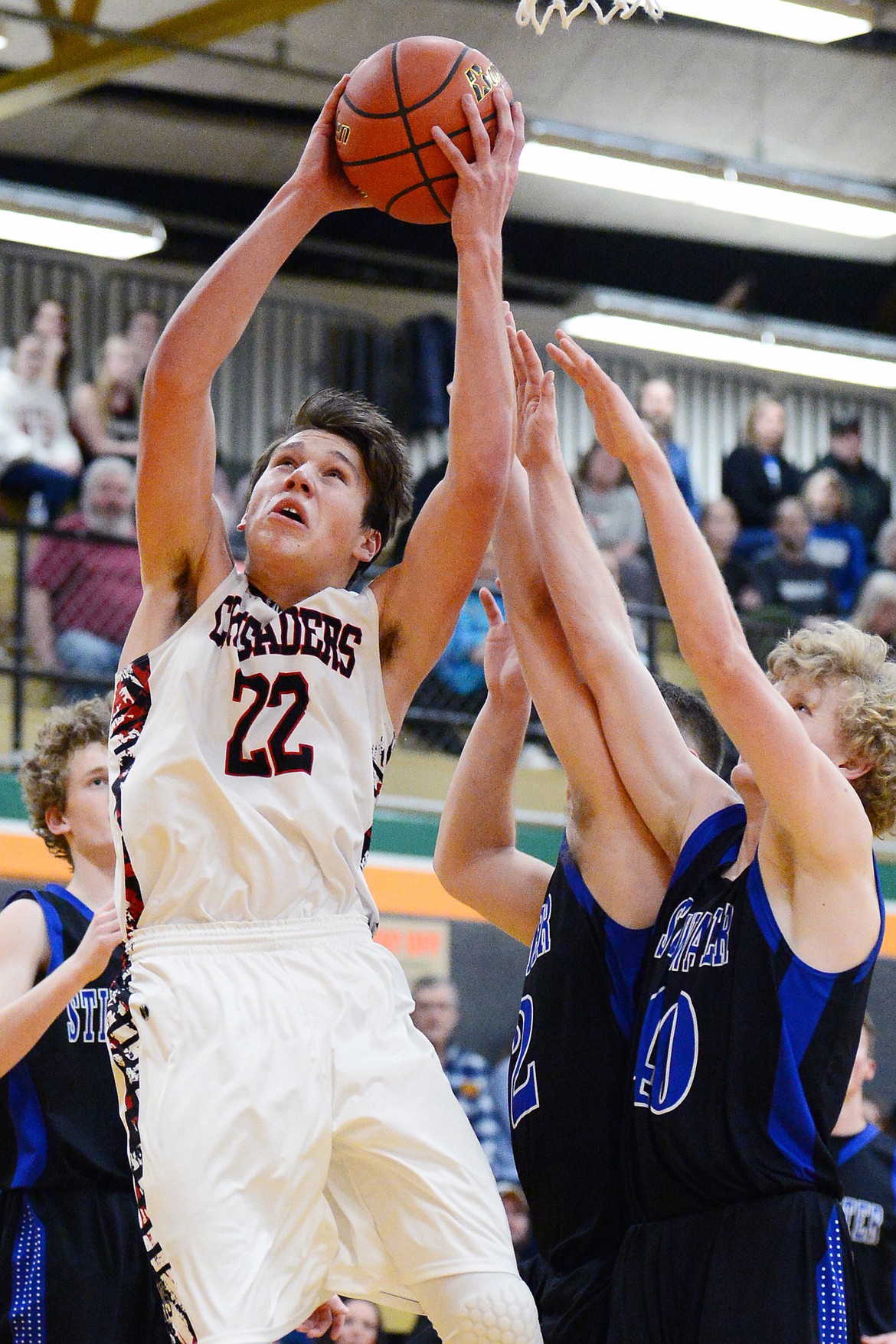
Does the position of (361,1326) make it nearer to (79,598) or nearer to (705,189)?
(79,598)

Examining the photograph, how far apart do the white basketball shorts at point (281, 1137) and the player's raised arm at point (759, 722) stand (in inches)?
32.7

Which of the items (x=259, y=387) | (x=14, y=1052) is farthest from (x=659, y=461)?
(x=259, y=387)

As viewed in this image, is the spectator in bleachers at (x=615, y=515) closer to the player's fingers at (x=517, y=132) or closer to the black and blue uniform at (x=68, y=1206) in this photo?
the black and blue uniform at (x=68, y=1206)

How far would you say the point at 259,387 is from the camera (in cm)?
1323

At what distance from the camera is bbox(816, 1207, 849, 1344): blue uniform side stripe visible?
10.2ft

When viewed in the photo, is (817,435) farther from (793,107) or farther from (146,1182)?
(146,1182)

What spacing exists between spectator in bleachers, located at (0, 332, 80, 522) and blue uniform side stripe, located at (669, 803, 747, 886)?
7.40 metres

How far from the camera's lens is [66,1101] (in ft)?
14.5

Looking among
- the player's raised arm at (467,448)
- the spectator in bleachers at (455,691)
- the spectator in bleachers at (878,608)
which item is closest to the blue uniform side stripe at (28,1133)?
the player's raised arm at (467,448)

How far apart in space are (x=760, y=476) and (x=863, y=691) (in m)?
9.98

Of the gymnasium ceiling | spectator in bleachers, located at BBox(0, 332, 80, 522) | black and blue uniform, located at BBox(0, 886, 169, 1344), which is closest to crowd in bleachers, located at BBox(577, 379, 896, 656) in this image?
the gymnasium ceiling

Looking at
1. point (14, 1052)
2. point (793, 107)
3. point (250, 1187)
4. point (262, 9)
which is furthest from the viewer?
point (793, 107)

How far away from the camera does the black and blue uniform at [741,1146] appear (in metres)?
3.11

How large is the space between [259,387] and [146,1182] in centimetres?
1085
